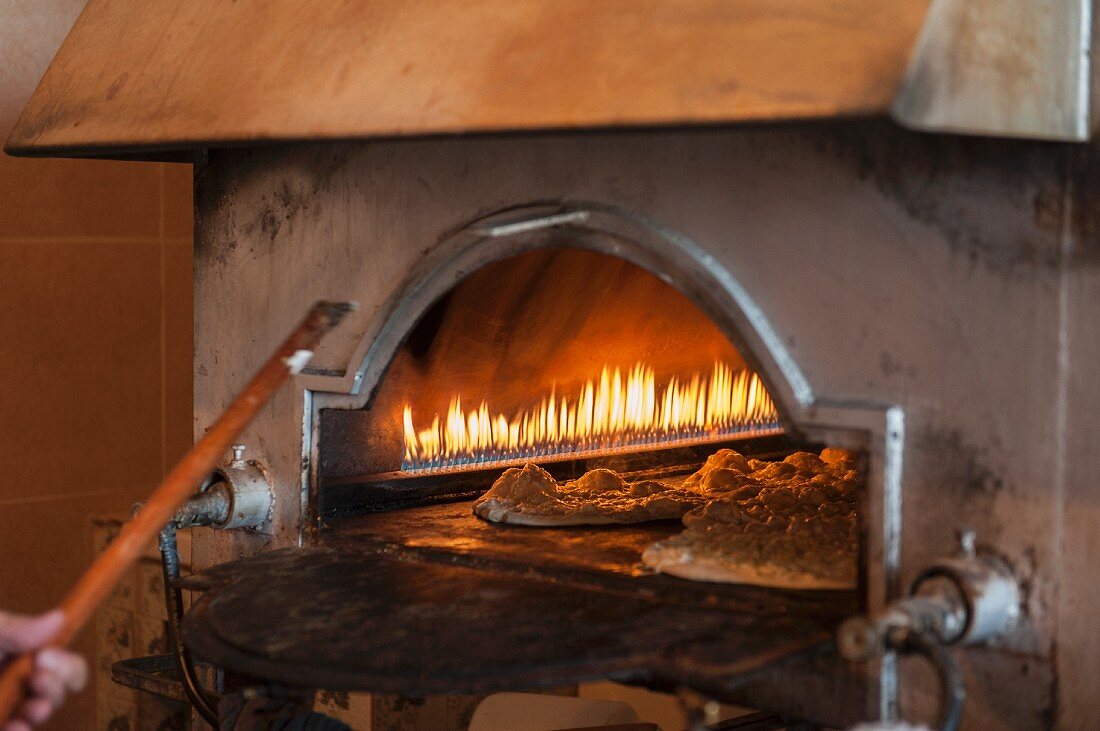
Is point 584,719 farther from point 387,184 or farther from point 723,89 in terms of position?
point 723,89

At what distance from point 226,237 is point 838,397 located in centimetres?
102

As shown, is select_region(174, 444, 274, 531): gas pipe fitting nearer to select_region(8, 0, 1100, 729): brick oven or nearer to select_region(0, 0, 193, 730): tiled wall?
select_region(8, 0, 1100, 729): brick oven

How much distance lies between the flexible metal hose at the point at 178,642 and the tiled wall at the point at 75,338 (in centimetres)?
99

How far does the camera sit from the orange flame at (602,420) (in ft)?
6.91

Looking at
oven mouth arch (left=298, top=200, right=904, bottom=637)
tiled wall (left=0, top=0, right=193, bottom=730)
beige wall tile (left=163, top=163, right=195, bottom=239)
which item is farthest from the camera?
beige wall tile (left=163, top=163, right=195, bottom=239)

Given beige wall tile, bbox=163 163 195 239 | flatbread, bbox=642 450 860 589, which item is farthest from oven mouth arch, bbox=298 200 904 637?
beige wall tile, bbox=163 163 195 239

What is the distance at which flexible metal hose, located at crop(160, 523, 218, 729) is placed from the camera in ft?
5.77

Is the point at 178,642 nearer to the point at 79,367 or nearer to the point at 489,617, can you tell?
the point at 489,617

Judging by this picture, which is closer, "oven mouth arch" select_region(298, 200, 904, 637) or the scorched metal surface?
the scorched metal surface

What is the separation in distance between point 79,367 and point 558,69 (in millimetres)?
1701

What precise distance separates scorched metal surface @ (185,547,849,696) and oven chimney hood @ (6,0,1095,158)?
510 millimetres

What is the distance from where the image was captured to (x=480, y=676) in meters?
1.24

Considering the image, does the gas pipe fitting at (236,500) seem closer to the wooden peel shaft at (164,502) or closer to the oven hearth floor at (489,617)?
the oven hearth floor at (489,617)

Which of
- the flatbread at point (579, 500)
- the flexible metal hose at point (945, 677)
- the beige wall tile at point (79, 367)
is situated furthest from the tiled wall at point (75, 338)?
the flexible metal hose at point (945, 677)
